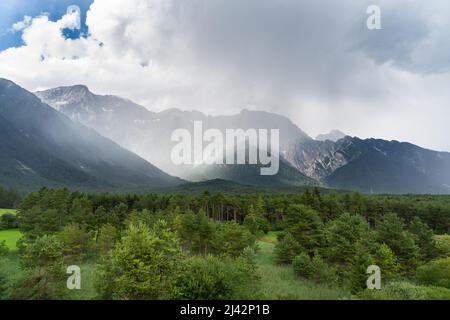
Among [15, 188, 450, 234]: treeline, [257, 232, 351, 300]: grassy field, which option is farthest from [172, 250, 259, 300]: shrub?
[15, 188, 450, 234]: treeline

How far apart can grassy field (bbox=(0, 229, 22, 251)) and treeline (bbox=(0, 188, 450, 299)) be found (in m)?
6.78

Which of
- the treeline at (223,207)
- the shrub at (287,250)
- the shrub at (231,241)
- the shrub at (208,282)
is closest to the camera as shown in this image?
the shrub at (208,282)

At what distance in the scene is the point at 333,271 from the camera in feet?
163

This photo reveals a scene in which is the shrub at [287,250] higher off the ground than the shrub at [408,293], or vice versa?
the shrub at [408,293]

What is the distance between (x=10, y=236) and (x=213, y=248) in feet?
195

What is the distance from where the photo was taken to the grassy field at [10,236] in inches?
2848

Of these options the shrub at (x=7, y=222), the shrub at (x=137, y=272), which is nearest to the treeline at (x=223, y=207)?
the shrub at (x=7, y=222)

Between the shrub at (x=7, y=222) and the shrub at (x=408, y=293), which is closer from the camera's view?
the shrub at (x=408, y=293)

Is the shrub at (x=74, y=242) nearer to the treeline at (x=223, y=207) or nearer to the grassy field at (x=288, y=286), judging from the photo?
the treeline at (x=223, y=207)

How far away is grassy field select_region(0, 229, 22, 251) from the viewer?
72.3 m

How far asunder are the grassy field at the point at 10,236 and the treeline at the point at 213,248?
6777 millimetres
